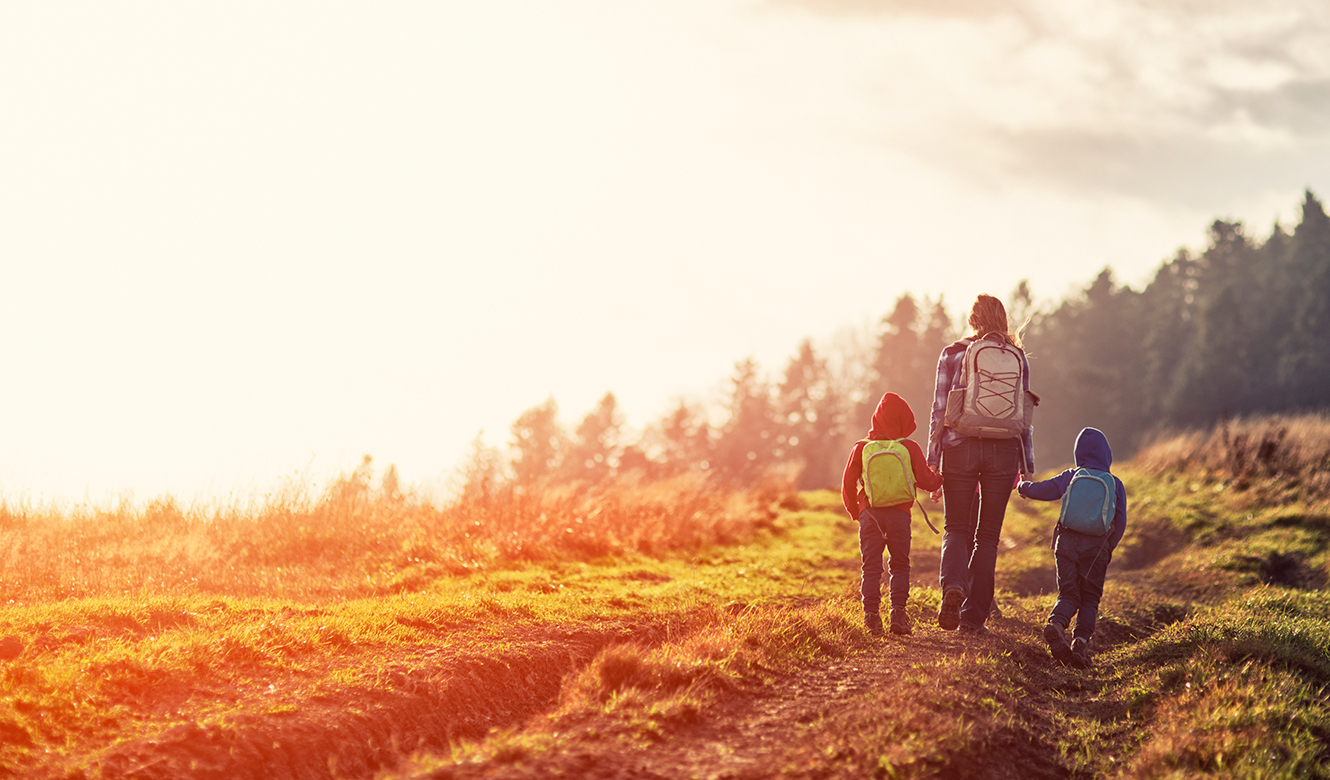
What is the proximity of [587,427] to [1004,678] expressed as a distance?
49814 mm

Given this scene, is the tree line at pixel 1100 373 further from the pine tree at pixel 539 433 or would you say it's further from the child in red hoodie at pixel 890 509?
the child in red hoodie at pixel 890 509

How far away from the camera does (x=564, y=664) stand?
17.8 ft

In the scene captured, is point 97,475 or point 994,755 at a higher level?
point 97,475

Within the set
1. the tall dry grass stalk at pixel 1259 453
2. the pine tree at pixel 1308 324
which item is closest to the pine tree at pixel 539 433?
the tall dry grass stalk at pixel 1259 453

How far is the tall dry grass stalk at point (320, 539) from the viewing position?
6.80 metres

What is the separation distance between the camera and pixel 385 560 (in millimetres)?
8453

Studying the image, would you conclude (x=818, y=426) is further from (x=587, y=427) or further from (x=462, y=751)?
(x=462, y=751)

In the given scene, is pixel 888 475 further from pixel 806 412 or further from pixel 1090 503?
pixel 806 412

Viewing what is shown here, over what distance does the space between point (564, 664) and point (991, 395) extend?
12.0 feet

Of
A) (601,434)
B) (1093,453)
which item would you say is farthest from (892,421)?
(601,434)

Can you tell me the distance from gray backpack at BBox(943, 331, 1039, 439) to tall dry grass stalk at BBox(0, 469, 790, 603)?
5326 millimetres

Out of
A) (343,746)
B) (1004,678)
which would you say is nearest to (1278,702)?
(1004,678)

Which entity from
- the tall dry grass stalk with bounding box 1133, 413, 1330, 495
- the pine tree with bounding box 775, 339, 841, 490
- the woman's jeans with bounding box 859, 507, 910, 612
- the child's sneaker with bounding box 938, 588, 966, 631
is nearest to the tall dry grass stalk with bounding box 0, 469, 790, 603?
the woman's jeans with bounding box 859, 507, 910, 612

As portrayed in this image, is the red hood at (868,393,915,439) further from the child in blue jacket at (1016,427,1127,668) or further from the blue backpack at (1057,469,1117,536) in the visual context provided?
the blue backpack at (1057,469,1117,536)
